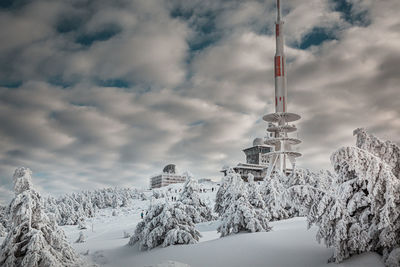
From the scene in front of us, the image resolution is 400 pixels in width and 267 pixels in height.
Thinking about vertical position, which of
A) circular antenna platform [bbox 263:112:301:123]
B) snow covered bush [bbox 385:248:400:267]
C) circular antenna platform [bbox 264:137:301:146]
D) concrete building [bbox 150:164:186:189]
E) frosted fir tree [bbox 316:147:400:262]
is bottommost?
snow covered bush [bbox 385:248:400:267]

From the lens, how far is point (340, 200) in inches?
491

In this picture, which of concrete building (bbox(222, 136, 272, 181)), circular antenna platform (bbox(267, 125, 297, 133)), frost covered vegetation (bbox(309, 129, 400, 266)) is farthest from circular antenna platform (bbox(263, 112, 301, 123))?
frost covered vegetation (bbox(309, 129, 400, 266))

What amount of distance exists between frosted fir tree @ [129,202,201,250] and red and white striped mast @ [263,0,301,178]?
169 ft

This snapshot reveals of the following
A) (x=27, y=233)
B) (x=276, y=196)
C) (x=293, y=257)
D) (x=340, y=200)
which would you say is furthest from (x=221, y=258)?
(x=276, y=196)

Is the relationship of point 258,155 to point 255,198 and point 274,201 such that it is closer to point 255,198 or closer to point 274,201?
point 274,201

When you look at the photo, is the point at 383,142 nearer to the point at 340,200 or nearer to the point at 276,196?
the point at 340,200

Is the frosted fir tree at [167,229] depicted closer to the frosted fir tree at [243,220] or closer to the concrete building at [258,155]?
the frosted fir tree at [243,220]

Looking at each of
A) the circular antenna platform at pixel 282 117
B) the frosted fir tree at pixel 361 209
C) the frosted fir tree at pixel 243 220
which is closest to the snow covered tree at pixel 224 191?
the frosted fir tree at pixel 243 220

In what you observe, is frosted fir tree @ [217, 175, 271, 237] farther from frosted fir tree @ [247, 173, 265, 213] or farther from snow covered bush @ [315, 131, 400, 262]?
snow covered bush @ [315, 131, 400, 262]

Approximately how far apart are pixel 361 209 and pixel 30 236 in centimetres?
1278

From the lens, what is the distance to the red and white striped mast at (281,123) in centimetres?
7231

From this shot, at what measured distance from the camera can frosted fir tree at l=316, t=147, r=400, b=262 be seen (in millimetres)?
11328

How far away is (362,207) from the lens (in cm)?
1268

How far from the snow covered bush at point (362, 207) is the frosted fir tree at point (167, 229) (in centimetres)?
990
